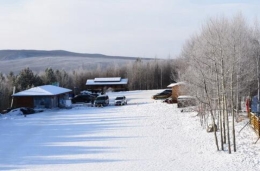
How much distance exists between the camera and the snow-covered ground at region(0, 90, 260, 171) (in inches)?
586

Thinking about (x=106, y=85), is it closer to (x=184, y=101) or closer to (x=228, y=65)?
(x=184, y=101)

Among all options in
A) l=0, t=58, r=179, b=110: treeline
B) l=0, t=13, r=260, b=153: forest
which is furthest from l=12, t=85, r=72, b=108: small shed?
l=0, t=58, r=179, b=110: treeline

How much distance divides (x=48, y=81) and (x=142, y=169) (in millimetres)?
49755

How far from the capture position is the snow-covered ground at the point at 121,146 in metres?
14.9

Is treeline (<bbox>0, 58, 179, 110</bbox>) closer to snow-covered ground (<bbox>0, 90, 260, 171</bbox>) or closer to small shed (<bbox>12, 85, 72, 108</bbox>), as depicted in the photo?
small shed (<bbox>12, 85, 72, 108</bbox>)

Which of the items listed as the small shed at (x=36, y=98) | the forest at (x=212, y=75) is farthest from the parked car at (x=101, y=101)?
the forest at (x=212, y=75)

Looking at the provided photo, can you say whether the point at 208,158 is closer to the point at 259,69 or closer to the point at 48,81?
the point at 259,69

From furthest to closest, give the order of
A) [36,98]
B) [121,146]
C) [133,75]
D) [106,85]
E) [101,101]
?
[133,75], [106,85], [101,101], [36,98], [121,146]

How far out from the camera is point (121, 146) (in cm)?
1858

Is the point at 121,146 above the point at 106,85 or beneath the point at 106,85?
beneath

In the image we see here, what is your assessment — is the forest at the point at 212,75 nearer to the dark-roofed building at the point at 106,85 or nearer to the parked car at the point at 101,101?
the dark-roofed building at the point at 106,85

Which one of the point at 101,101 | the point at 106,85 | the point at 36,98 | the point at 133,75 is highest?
the point at 133,75

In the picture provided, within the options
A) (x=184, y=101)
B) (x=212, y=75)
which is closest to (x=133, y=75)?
(x=184, y=101)

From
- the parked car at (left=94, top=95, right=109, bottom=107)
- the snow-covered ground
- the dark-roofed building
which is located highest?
the dark-roofed building
